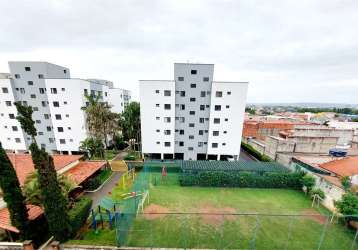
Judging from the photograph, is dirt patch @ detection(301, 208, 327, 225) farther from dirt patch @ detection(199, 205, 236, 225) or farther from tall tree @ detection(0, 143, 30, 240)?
tall tree @ detection(0, 143, 30, 240)

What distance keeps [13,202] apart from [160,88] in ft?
69.7

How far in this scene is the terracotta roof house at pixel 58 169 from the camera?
39.7ft

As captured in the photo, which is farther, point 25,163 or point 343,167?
point 343,167

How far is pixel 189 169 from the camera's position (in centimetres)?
2133

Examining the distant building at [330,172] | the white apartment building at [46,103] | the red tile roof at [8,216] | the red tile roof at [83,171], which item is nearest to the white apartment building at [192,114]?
the red tile roof at [83,171]

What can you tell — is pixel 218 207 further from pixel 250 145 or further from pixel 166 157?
pixel 250 145

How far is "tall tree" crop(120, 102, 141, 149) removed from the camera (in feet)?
97.0

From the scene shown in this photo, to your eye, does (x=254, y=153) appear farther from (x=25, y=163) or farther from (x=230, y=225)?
(x=25, y=163)

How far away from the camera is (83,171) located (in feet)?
65.2

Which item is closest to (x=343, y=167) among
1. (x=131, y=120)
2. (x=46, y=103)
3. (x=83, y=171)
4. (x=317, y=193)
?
(x=317, y=193)

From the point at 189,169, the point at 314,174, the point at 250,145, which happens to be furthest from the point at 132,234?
the point at 250,145

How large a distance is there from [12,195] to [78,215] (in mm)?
4209

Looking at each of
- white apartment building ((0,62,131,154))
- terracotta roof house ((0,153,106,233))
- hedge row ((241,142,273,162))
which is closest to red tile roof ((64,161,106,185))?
terracotta roof house ((0,153,106,233))

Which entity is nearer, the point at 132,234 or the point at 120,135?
Answer: the point at 132,234
